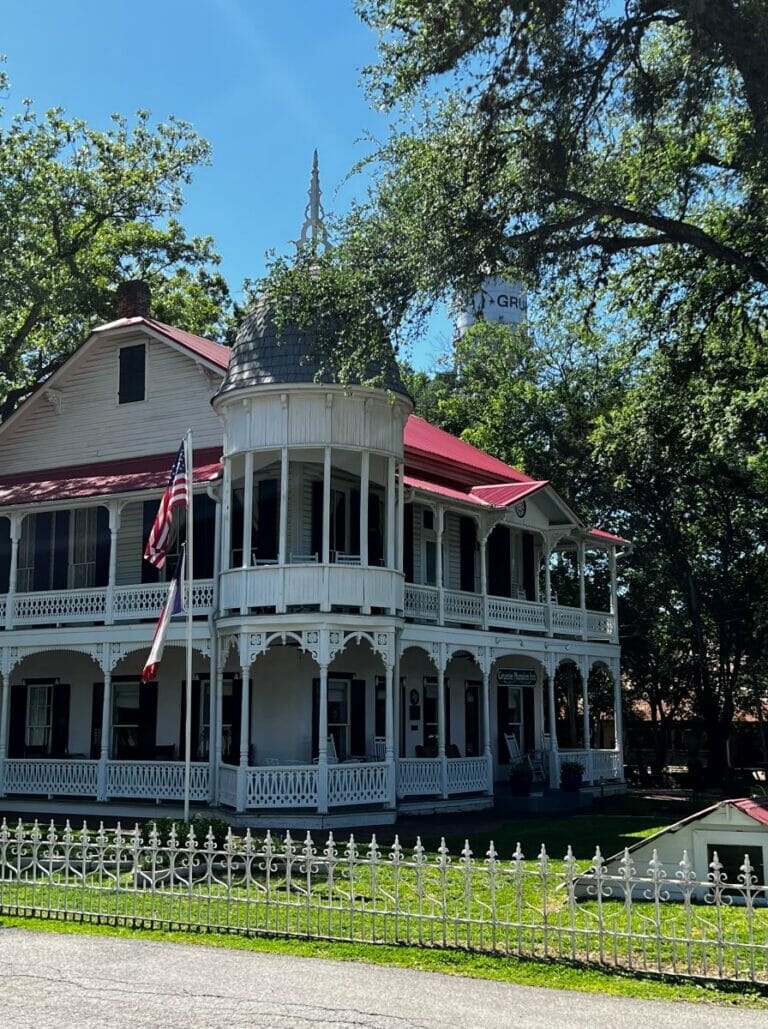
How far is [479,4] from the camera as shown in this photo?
15.3 meters

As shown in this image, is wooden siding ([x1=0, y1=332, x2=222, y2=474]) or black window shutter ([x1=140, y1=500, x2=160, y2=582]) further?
wooden siding ([x1=0, y1=332, x2=222, y2=474])

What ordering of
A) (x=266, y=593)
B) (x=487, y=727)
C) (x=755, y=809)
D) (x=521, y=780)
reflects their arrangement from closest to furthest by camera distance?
(x=755, y=809), (x=266, y=593), (x=487, y=727), (x=521, y=780)

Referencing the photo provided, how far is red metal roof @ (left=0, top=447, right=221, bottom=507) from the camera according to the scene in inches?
918

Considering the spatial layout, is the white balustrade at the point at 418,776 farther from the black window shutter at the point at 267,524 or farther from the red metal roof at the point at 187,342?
the red metal roof at the point at 187,342

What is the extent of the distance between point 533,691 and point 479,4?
1948 cm

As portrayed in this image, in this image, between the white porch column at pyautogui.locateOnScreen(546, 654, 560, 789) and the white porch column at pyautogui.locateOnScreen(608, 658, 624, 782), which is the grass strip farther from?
the white porch column at pyautogui.locateOnScreen(608, 658, 624, 782)

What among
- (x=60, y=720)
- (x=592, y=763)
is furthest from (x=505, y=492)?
(x=60, y=720)

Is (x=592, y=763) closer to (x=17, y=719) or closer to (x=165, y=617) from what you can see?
(x=165, y=617)

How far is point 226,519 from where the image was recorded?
2239 cm

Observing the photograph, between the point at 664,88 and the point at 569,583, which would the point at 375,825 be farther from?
the point at 569,583

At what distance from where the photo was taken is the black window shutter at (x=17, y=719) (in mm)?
26328

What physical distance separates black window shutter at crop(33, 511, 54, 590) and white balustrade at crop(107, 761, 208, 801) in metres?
5.14

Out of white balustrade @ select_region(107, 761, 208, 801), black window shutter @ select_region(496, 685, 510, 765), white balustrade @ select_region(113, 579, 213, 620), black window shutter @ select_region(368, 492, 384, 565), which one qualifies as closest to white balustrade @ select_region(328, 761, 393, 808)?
white balustrade @ select_region(107, 761, 208, 801)

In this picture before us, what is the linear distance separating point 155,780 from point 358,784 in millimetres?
4329
